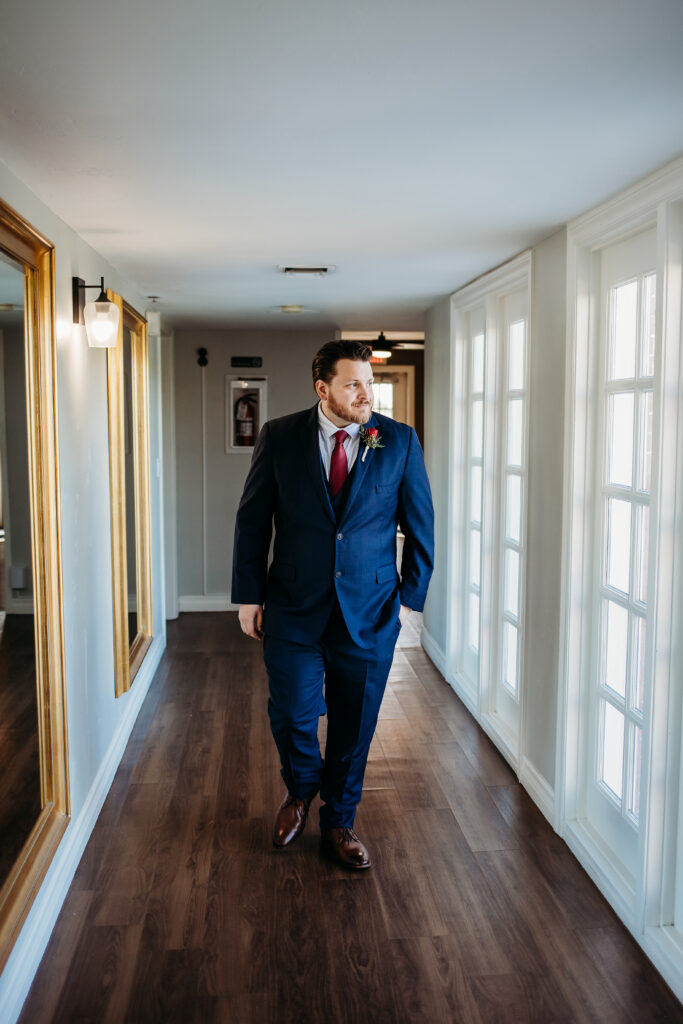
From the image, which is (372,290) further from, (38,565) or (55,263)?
(38,565)

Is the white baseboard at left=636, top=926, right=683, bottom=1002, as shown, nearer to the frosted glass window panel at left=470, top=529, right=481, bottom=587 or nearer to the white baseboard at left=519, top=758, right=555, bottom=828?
the white baseboard at left=519, top=758, right=555, bottom=828

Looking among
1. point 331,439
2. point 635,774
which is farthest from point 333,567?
point 635,774

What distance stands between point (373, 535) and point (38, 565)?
1040mm

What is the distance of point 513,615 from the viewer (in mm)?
3898

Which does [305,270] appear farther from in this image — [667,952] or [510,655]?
[667,952]

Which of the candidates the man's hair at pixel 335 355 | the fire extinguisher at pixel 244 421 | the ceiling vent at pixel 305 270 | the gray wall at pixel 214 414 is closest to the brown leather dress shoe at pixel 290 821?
the man's hair at pixel 335 355

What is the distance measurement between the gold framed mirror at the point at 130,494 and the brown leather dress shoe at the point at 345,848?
1.30 m

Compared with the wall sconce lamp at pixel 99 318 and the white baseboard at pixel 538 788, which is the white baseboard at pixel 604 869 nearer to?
the white baseboard at pixel 538 788

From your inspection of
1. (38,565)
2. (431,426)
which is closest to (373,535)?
(38,565)

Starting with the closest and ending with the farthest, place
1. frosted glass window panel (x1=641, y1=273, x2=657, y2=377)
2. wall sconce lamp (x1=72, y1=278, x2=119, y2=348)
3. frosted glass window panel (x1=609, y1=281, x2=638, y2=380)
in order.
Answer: frosted glass window panel (x1=641, y1=273, x2=657, y2=377), frosted glass window panel (x1=609, y1=281, x2=638, y2=380), wall sconce lamp (x1=72, y1=278, x2=119, y2=348)

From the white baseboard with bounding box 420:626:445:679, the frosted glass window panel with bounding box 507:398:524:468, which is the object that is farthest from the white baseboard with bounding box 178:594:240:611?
the frosted glass window panel with bounding box 507:398:524:468

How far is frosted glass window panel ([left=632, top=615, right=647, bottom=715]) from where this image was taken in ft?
8.45

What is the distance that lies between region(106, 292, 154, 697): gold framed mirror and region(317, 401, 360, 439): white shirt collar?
1039mm

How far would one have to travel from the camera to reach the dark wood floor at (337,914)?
7.10 feet
